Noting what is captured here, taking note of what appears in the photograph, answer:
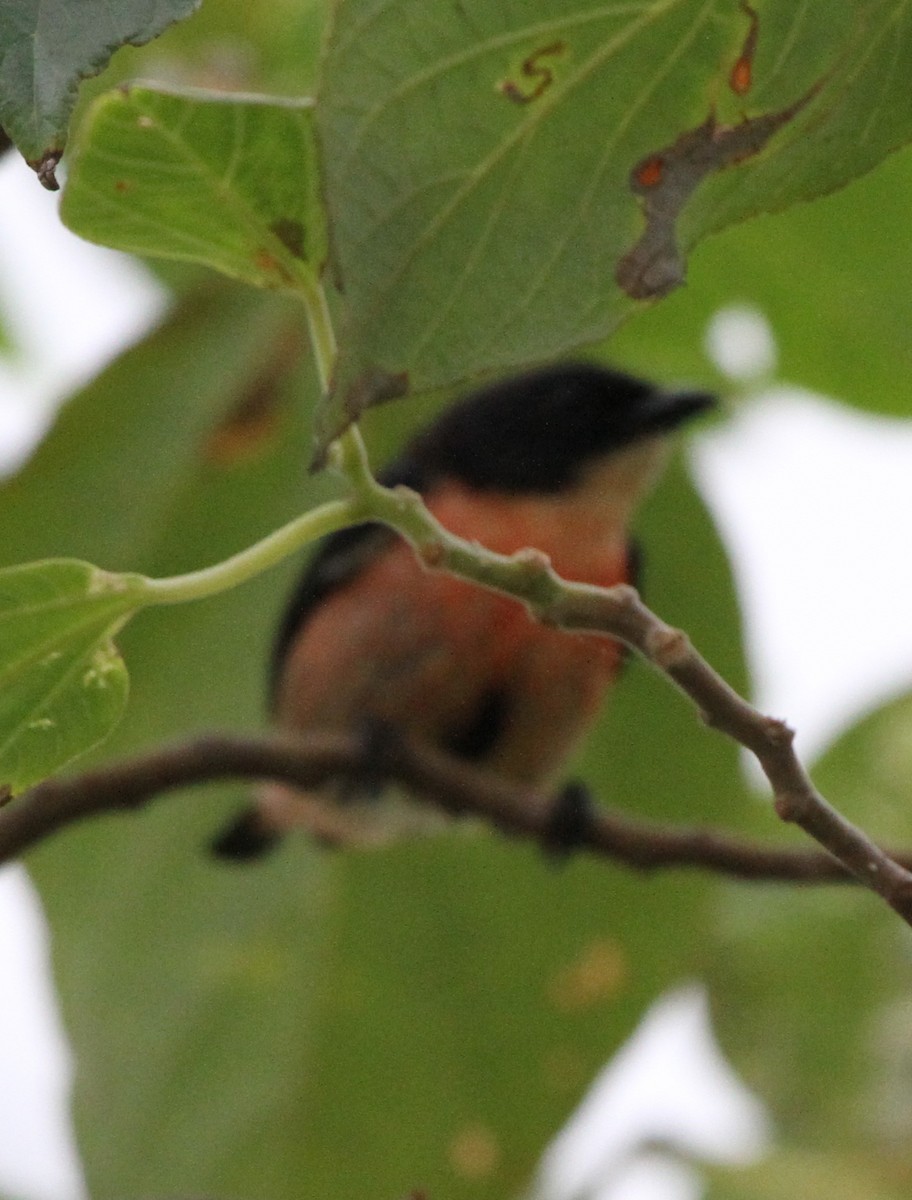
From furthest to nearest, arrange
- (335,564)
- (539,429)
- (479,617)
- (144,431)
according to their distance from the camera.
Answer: (539,429) → (335,564) → (479,617) → (144,431)

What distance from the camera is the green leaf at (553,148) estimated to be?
1.15m

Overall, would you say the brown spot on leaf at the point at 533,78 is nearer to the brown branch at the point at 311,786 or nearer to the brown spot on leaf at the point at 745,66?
the brown spot on leaf at the point at 745,66

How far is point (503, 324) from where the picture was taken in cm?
119

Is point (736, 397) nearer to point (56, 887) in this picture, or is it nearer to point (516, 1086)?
point (516, 1086)

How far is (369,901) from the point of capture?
133 inches

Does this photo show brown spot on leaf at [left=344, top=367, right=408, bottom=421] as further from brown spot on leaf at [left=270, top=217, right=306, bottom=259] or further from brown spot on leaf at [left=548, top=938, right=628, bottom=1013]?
brown spot on leaf at [left=548, top=938, right=628, bottom=1013]

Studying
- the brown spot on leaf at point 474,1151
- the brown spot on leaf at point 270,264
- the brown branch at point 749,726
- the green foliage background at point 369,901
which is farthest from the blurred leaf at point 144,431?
the brown branch at point 749,726

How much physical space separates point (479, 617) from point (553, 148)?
2837 mm

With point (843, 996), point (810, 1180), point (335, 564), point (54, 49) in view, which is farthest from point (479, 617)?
point (54, 49)

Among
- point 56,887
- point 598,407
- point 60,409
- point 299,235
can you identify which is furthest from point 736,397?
point 299,235

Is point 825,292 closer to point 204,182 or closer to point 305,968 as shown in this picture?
point 305,968

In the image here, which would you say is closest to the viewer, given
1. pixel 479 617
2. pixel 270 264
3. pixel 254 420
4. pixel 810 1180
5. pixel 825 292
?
pixel 270 264

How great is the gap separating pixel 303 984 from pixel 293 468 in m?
0.86

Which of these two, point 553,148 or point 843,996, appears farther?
point 843,996
